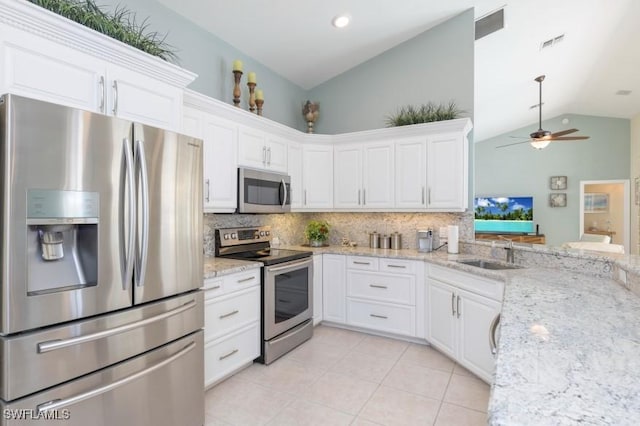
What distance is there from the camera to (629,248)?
7262 mm

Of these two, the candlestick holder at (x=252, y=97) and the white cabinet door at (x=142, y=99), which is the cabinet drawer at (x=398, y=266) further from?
the white cabinet door at (x=142, y=99)

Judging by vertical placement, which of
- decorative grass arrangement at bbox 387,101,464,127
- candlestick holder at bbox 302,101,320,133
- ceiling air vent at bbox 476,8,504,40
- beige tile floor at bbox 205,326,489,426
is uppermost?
ceiling air vent at bbox 476,8,504,40

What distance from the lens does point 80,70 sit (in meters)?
1.67

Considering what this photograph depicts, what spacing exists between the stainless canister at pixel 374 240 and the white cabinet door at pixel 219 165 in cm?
178

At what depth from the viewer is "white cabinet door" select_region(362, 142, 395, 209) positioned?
3.79 m

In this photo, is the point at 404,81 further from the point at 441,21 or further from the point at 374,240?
the point at 374,240

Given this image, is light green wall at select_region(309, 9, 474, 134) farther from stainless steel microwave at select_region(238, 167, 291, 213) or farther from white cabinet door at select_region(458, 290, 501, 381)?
white cabinet door at select_region(458, 290, 501, 381)

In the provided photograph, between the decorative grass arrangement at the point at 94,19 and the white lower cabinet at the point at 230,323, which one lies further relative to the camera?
the white lower cabinet at the point at 230,323

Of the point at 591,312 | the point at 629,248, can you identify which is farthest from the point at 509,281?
the point at 629,248

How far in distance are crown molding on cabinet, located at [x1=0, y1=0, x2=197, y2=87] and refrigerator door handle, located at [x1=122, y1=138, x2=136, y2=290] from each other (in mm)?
583

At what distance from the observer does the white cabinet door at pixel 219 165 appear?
2.79 m

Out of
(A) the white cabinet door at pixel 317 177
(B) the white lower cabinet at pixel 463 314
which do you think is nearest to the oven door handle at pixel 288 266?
(A) the white cabinet door at pixel 317 177

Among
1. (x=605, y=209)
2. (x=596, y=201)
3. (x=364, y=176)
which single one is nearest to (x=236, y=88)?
(x=364, y=176)

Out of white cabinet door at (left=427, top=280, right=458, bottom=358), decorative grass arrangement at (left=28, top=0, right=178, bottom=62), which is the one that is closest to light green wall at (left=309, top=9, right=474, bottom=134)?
white cabinet door at (left=427, top=280, right=458, bottom=358)
